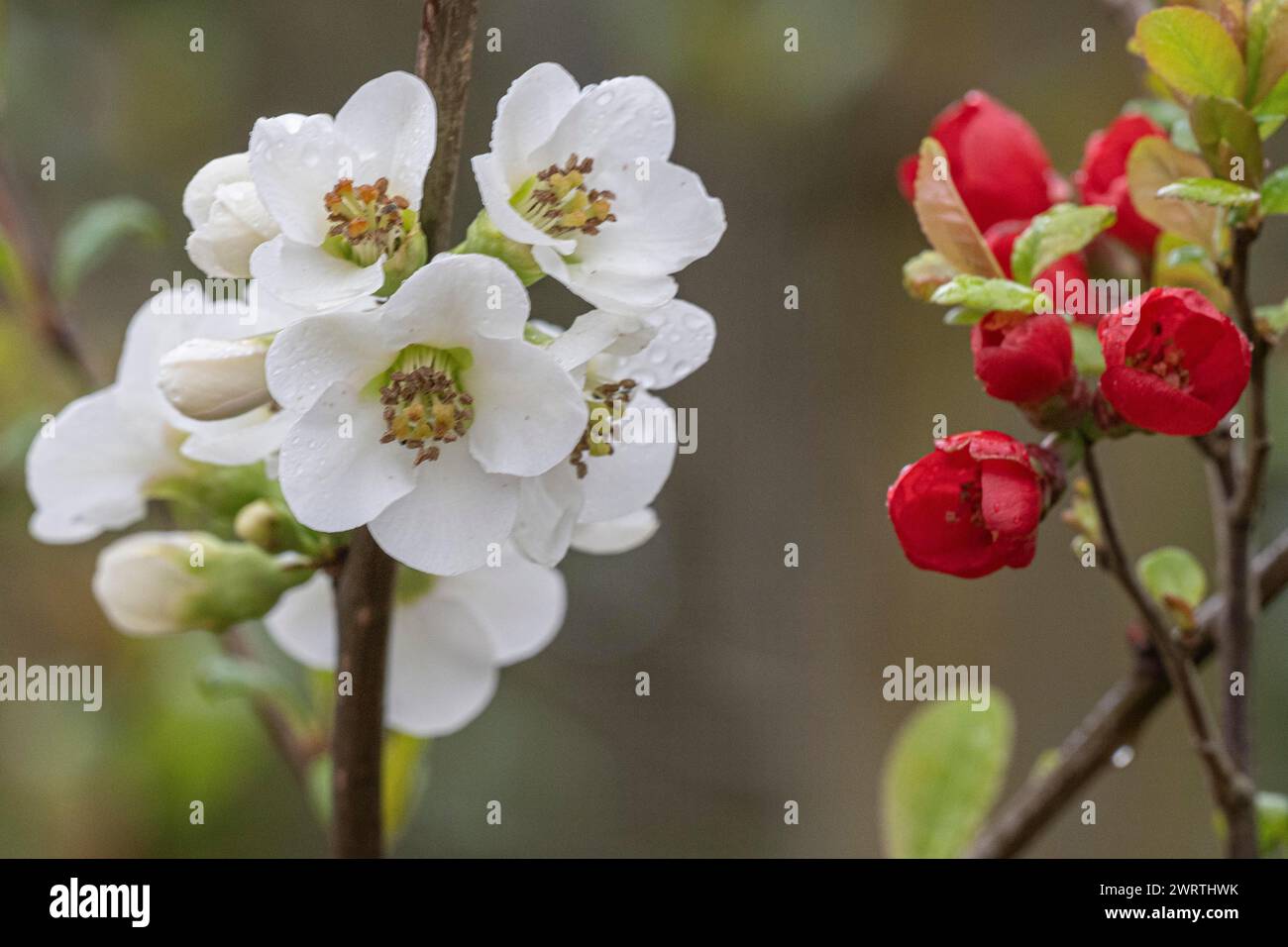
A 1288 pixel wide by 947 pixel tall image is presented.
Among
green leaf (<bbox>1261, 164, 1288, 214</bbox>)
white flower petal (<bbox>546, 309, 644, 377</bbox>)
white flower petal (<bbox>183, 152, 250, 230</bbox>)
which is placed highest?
white flower petal (<bbox>183, 152, 250, 230</bbox>)

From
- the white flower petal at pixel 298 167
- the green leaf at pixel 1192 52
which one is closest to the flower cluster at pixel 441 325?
the white flower petal at pixel 298 167

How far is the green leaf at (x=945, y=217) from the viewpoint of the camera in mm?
585

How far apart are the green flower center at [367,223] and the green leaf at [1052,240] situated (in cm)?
27

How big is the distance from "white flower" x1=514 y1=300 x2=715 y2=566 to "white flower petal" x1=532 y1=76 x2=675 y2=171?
0.06m

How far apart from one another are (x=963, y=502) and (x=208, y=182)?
0.33 m

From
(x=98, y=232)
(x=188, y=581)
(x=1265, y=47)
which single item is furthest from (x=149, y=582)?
(x=1265, y=47)

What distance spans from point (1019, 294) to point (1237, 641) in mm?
230

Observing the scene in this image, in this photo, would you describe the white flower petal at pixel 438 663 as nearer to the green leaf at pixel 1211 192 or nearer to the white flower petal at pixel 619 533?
the white flower petal at pixel 619 533

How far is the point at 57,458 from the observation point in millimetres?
681

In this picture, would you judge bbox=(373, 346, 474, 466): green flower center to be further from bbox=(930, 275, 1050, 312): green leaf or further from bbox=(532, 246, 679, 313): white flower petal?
bbox=(930, 275, 1050, 312): green leaf

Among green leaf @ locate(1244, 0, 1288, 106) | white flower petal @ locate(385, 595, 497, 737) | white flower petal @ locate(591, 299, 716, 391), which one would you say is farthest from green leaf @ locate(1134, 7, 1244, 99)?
white flower petal @ locate(385, 595, 497, 737)

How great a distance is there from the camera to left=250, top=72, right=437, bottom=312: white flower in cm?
49

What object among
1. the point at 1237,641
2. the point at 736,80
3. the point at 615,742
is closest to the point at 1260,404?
the point at 1237,641
